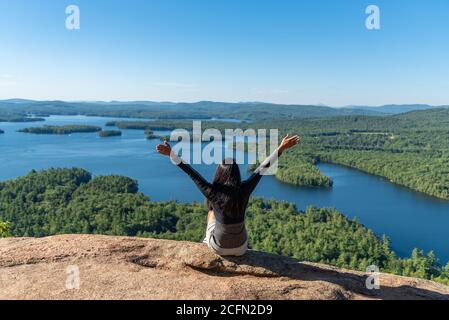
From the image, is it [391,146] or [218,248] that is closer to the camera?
[218,248]

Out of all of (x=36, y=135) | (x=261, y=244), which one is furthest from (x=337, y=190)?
(x=36, y=135)

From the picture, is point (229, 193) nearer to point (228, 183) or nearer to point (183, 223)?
point (228, 183)

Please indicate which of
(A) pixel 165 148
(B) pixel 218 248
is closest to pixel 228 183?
(A) pixel 165 148

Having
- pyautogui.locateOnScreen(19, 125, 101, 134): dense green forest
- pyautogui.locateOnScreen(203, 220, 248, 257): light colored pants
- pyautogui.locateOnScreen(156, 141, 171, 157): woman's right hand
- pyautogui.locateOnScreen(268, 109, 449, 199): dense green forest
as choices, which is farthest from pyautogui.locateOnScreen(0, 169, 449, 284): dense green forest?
pyautogui.locateOnScreen(19, 125, 101, 134): dense green forest

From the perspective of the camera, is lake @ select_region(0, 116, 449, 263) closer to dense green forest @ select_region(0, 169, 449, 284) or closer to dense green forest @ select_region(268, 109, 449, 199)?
dense green forest @ select_region(268, 109, 449, 199)

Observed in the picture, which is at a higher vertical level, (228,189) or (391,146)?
(228,189)

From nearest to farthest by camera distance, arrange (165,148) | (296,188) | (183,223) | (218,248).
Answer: (165,148) < (218,248) < (183,223) < (296,188)

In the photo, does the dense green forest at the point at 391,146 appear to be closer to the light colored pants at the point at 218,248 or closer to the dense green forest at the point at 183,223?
the dense green forest at the point at 183,223
